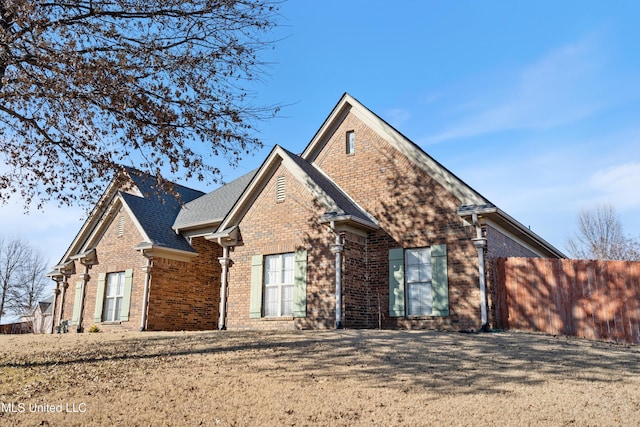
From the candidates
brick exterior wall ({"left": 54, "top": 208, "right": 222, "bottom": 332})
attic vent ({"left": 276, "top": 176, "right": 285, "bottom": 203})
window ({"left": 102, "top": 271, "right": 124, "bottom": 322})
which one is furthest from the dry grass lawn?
window ({"left": 102, "top": 271, "right": 124, "bottom": 322})

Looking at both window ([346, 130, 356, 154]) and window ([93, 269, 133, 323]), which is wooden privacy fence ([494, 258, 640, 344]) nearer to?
window ([346, 130, 356, 154])

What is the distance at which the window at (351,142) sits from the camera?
57.5ft

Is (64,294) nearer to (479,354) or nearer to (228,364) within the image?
(228,364)

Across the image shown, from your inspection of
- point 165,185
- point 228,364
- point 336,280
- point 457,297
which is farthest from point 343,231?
point 228,364

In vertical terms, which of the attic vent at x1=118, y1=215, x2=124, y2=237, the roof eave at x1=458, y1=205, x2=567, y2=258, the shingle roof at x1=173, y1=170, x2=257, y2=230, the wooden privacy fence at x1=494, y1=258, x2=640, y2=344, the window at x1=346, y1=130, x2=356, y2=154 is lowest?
the wooden privacy fence at x1=494, y1=258, x2=640, y2=344

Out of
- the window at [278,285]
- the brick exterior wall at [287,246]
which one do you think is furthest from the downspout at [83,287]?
the window at [278,285]

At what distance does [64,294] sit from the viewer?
23938mm

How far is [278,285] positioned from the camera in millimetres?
16266

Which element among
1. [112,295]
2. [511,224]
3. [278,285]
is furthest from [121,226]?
[511,224]

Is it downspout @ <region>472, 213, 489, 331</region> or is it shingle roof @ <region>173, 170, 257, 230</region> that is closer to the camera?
downspout @ <region>472, 213, 489, 331</region>

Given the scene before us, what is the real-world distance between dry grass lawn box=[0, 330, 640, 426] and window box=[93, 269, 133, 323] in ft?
27.7

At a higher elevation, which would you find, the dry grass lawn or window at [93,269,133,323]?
window at [93,269,133,323]

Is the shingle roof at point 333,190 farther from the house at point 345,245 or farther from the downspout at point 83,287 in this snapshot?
the downspout at point 83,287

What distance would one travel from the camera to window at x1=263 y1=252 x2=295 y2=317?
16.0 metres
